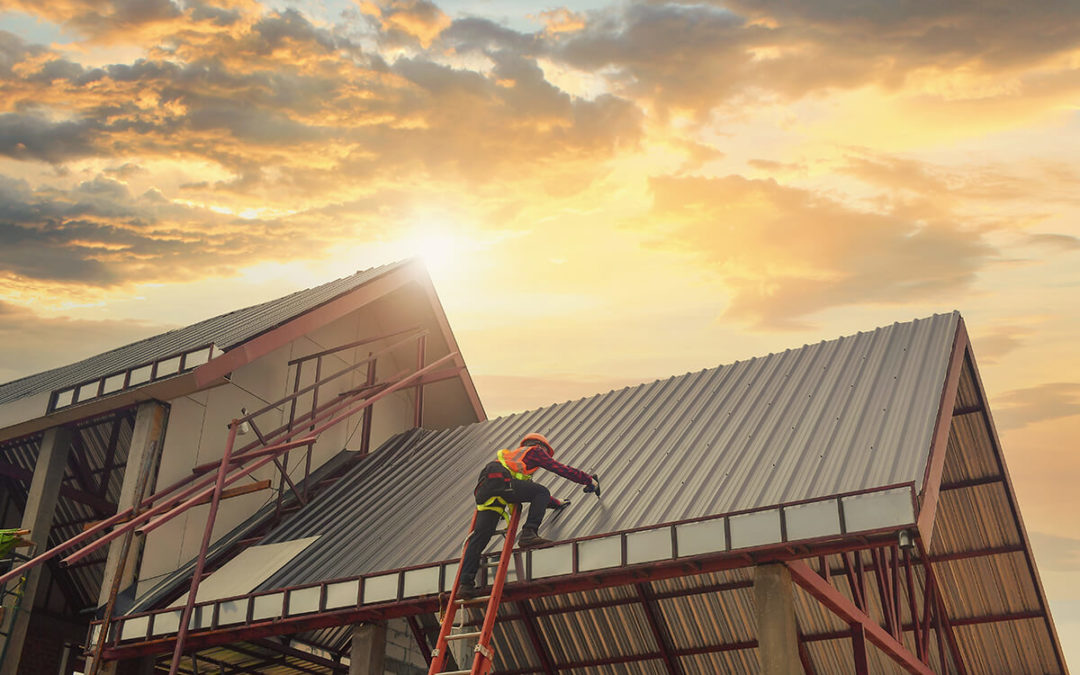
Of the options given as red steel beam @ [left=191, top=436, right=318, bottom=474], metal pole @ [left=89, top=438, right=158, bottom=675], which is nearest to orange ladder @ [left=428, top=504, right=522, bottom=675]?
red steel beam @ [left=191, top=436, right=318, bottom=474]

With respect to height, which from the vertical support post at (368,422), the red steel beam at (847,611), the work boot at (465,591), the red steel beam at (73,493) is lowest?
the red steel beam at (847,611)

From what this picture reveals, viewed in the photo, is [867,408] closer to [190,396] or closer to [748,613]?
[748,613]

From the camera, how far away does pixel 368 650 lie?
18.7 m

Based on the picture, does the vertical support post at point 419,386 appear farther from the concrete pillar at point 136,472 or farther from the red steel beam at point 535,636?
the red steel beam at point 535,636

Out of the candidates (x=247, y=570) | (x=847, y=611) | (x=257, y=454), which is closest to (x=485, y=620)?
(x=847, y=611)

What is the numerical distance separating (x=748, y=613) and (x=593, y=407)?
22.0 ft

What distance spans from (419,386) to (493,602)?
1583cm

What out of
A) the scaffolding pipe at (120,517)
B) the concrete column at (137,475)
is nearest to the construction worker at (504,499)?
the scaffolding pipe at (120,517)

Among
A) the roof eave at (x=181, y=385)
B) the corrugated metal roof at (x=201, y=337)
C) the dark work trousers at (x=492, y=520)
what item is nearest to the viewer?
the dark work trousers at (x=492, y=520)

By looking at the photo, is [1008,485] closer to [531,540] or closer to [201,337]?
[531,540]

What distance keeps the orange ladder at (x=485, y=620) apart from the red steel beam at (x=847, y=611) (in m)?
4.17

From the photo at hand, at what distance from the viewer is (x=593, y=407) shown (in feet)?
82.0

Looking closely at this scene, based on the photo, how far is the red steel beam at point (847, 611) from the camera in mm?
15896

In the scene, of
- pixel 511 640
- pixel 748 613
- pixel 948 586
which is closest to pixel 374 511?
pixel 511 640
